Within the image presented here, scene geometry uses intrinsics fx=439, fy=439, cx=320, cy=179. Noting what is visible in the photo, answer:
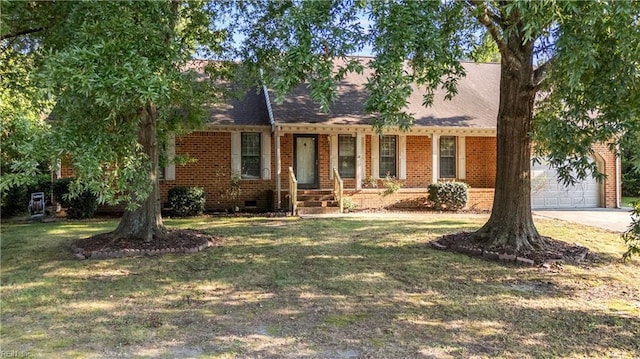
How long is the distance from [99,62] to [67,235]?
627cm

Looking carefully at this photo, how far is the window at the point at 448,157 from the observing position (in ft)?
52.2

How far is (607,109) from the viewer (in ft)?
15.7

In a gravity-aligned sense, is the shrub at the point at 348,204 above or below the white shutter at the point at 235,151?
below

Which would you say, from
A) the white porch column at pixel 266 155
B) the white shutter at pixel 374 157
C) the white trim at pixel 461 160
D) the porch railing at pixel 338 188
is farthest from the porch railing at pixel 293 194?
the white trim at pixel 461 160

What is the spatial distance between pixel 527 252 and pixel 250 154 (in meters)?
9.52

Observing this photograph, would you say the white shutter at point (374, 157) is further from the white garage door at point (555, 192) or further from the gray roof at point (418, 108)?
the white garage door at point (555, 192)

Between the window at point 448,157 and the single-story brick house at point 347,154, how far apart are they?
36 millimetres

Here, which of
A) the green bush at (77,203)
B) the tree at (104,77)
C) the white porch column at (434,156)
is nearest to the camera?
the tree at (104,77)

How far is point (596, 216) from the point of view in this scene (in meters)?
13.2

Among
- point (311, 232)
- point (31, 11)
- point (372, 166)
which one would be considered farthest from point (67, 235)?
point (372, 166)

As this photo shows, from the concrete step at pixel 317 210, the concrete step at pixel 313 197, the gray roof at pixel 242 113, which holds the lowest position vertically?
the concrete step at pixel 317 210

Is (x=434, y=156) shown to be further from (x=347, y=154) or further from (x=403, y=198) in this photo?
(x=347, y=154)

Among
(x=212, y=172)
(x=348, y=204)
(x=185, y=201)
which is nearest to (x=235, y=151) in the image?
(x=212, y=172)

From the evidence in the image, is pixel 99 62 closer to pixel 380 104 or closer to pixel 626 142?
pixel 380 104
